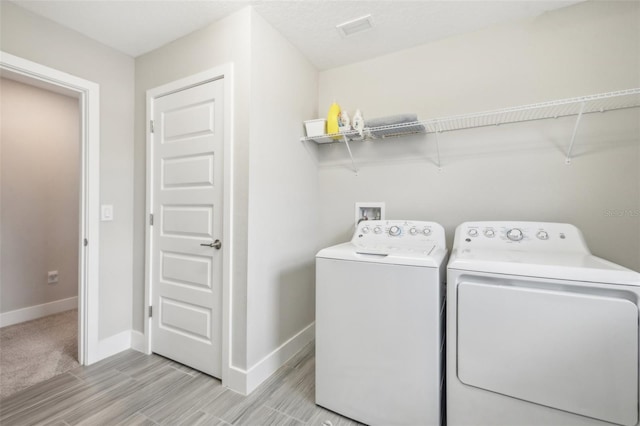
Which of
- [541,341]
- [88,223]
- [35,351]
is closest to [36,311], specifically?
[35,351]

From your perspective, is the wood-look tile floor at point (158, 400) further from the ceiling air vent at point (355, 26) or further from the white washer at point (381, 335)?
the ceiling air vent at point (355, 26)

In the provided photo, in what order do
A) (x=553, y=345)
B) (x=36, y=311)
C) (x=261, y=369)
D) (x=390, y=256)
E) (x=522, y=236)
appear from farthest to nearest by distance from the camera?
(x=36, y=311) < (x=261, y=369) < (x=522, y=236) < (x=390, y=256) < (x=553, y=345)

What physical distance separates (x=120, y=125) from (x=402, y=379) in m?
2.54

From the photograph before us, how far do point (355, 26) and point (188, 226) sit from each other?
1761 mm

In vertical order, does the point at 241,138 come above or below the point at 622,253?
above

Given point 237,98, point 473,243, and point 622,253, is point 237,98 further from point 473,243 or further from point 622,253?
point 622,253

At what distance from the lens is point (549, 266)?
112 cm

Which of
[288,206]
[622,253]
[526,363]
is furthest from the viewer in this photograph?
[288,206]

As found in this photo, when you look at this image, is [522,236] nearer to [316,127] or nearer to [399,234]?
[399,234]

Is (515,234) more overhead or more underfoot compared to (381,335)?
more overhead

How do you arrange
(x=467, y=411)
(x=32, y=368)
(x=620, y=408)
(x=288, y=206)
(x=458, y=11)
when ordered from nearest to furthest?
1. (x=620, y=408)
2. (x=467, y=411)
3. (x=458, y=11)
4. (x=32, y=368)
5. (x=288, y=206)

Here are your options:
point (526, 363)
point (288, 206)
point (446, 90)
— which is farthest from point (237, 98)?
point (526, 363)

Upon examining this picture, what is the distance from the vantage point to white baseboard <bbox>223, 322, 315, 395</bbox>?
168 centimetres

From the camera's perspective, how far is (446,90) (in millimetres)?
1987
